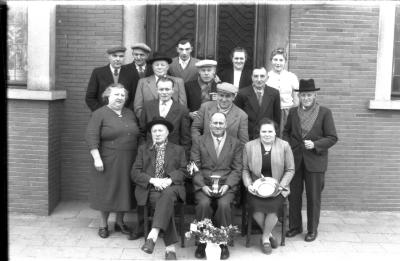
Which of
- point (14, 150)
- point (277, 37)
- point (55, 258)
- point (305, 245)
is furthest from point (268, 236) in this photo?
point (14, 150)

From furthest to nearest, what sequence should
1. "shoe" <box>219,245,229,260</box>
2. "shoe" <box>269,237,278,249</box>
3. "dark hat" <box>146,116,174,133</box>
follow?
"shoe" <box>269,237,278,249</box> < "dark hat" <box>146,116,174,133</box> < "shoe" <box>219,245,229,260</box>

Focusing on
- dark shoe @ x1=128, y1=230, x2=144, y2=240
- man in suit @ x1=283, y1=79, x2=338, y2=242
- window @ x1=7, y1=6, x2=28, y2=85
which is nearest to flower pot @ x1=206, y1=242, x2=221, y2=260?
dark shoe @ x1=128, y1=230, x2=144, y2=240

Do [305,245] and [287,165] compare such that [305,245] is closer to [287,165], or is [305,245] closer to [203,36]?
[287,165]

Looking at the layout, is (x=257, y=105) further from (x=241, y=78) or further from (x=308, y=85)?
(x=308, y=85)

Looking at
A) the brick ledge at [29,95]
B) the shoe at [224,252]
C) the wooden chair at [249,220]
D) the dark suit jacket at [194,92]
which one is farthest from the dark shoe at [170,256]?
the brick ledge at [29,95]

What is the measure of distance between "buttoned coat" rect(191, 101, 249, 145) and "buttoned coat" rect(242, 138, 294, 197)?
0.25 meters

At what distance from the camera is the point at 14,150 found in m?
7.26

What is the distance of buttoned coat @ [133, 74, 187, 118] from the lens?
261 inches

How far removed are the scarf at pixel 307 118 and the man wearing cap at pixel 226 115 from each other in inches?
28.3

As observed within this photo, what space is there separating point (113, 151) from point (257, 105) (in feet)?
6.16

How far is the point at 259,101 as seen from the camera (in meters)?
6.68

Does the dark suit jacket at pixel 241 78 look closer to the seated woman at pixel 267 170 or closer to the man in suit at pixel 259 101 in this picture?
the man in suit at pixel 259 101

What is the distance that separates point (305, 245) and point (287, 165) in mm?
1033

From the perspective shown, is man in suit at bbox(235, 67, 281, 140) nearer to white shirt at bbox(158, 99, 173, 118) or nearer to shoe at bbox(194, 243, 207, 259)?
white shirt at bbox(158, 99, 173, 118)
